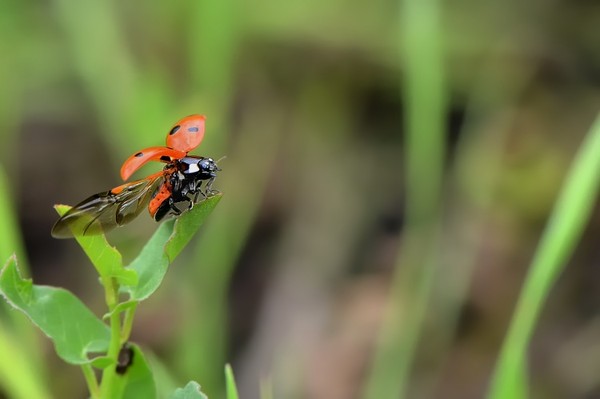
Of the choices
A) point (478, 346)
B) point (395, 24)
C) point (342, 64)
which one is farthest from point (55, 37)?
point (478, 346)

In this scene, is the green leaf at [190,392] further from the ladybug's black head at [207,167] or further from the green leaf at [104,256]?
the ladybug's black head at [207,167]

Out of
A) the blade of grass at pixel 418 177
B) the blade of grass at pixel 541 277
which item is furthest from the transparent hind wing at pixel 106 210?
the blade of grass at pixel 418 177

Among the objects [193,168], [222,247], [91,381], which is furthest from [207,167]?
[222,247]

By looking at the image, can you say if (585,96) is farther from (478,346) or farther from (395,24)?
(478,346)

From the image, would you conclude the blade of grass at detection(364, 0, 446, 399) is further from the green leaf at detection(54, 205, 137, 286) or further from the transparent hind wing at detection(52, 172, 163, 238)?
the green leaf at detection(54, 205, 137, 286)

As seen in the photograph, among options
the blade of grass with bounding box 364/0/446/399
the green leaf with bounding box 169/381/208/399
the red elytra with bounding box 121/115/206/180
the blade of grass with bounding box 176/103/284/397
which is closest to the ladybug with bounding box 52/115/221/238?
the red elytra with bounding box 121/115/206/180
